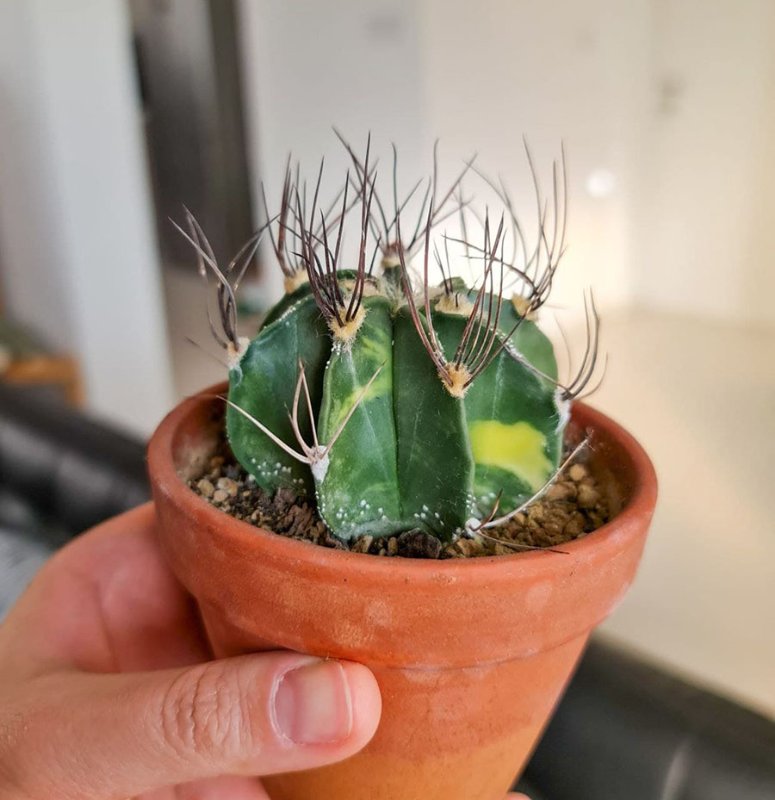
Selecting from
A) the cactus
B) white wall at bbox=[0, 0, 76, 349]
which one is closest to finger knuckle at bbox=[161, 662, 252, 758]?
the cactus

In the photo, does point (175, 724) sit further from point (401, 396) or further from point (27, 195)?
point (27, 195)

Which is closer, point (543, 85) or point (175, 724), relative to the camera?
point (175, 724)

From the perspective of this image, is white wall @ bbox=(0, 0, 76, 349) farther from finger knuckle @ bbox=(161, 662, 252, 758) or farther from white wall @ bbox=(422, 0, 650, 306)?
finger knuckle @ bbox=(161, 662, 252, 758)

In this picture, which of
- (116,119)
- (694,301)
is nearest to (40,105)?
(116,119)

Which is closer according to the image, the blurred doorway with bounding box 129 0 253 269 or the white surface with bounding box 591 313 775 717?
the white surface with bounding box 591 313 775 717

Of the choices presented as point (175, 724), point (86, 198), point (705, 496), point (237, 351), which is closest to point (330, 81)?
point (86, 198)
